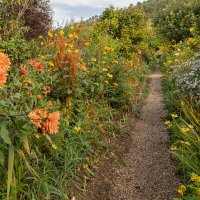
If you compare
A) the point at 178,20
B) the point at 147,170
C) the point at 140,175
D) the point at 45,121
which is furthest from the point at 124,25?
the point at 45,121

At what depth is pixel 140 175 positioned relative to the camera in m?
3.79

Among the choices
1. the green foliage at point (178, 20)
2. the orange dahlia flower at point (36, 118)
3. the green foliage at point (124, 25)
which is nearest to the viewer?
the orange dahlia flower at point (36, 118)

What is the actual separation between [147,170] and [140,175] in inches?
6.0

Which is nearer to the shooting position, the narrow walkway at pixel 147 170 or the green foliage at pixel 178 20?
the narrow walkway at pixel 147 170

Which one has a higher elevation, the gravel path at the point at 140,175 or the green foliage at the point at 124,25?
the green foliage at the point at 124,25

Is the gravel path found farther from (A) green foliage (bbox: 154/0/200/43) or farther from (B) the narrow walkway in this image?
(A) green foliage (bbox: 154/0/200/43)

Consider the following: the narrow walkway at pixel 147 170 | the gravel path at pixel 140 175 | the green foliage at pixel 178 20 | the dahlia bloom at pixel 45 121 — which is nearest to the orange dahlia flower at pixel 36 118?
the dahlia bloom at pixel 45 121

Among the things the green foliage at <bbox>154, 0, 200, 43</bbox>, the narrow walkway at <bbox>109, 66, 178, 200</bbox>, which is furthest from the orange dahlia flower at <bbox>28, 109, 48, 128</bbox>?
the green foliage at <bbox>154, 0, 200, 43</bbox>

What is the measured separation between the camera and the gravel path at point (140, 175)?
3346 millimetres

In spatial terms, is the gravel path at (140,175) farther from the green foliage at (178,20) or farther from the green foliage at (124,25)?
the green foliage at (178,20)

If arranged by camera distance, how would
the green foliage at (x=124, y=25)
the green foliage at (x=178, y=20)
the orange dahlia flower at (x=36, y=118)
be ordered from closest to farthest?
the orange dahlia flower at (x=36, y=118) < the green foliage at (x=124, y=25) < the green foliage at (x=178, y=20)

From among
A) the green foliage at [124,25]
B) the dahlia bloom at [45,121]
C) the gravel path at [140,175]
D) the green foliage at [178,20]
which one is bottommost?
the gravel path at [140,175]

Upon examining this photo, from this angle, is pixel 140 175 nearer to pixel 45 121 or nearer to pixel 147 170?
pixel 147 170

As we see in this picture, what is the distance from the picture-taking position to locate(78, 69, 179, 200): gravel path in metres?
3.35
